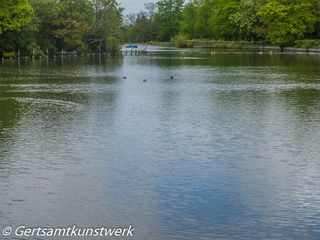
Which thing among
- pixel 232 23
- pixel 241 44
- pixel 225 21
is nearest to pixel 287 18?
pixel 241 44

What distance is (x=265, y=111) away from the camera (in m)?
28.8

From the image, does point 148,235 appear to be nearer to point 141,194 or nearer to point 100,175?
point 141,194

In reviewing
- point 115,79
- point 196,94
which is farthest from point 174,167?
point 115,79

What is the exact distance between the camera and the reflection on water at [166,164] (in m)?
13.5

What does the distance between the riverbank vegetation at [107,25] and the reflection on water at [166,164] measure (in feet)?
140

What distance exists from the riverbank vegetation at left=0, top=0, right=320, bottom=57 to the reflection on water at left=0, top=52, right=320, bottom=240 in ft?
140


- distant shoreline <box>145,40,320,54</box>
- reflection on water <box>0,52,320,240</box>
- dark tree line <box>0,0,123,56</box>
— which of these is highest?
dark tree line <box>0,0,123,56</box>

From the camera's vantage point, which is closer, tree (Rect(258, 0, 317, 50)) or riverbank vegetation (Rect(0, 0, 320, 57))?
riverbank vegetation (Rect(0, 0, 320, 57))

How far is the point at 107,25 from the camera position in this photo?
9225 cm

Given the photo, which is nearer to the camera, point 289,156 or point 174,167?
point 174,167

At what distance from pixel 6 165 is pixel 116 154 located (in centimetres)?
353

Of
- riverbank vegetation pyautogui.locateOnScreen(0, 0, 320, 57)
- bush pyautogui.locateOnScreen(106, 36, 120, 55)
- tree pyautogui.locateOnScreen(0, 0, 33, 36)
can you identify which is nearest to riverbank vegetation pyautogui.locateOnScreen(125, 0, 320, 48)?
riverbank vegetation pyautogui.locateOnScreen(0, 0, 320, 57)

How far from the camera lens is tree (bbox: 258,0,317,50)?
99.2 meters

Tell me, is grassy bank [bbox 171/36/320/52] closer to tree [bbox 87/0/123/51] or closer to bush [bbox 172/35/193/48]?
bush [bbox 172/35/193/48]
